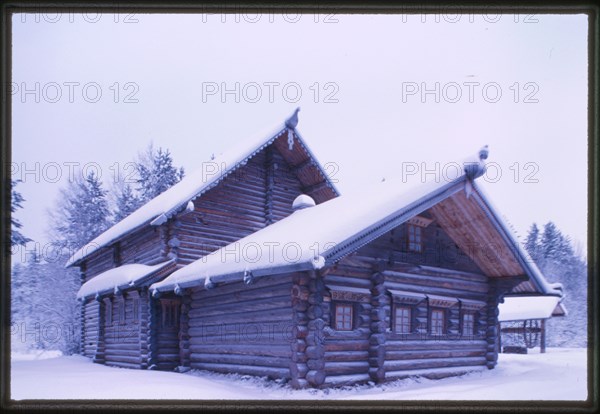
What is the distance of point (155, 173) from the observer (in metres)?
41.2

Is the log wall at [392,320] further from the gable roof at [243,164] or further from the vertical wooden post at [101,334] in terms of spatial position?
the vertical wooden post at [101,334]

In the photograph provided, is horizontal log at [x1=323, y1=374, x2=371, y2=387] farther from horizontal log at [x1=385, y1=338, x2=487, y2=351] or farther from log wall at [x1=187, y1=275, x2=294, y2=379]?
horizontal log at [x1=385, y1=338, x2=487, y2=351]

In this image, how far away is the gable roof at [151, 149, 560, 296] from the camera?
1114 centimetres

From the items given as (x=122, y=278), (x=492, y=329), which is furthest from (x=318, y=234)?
(x=122, y=278)

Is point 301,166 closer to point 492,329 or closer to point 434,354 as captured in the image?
point 492,329

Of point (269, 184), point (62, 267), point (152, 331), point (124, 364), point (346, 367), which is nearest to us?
point (346, 367)

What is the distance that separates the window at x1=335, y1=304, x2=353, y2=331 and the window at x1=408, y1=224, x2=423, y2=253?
8.74 ft

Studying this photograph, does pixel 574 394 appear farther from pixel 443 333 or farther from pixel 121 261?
pixel 121 261

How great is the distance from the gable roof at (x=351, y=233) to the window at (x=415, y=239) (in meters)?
0.69

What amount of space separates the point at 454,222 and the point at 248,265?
5.95 meters

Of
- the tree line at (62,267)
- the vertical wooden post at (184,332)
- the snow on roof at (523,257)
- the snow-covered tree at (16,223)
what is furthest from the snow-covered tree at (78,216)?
the snow on roof at (523,257)

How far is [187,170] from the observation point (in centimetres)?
4750

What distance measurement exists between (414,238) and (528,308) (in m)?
19.4

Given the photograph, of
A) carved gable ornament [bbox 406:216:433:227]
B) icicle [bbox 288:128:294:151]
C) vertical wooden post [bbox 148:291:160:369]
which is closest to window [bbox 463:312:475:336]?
carved gable ornament [bbox 406:216:433:227]
